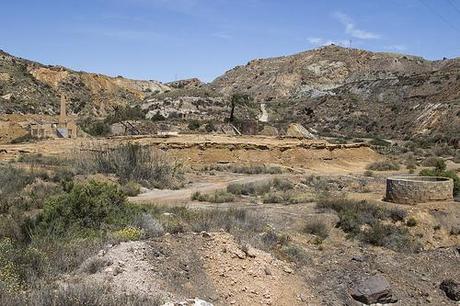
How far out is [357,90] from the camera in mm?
91250

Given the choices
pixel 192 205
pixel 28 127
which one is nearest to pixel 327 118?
pixel 28 127

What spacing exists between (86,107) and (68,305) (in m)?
71.9

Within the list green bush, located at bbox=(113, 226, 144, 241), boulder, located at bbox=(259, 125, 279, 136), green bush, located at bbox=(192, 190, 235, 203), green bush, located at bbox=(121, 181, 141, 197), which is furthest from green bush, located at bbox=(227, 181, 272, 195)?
boulder, located at bbox=(259, 125, 279, 136)

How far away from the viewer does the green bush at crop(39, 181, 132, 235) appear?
38.7 feet

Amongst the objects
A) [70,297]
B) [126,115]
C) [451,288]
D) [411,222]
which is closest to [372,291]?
[451,288]

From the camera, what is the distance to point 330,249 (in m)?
13.8

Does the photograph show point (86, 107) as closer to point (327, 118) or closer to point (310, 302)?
point (327, 118)

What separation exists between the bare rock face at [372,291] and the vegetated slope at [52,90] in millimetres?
55159

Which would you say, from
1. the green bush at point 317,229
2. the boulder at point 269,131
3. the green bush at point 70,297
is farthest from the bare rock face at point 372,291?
the boulder at point 269,131

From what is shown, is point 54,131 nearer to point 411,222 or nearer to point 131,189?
point 131,189

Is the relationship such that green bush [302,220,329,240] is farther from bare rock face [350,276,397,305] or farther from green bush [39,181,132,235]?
green bush [39,181,132,235]

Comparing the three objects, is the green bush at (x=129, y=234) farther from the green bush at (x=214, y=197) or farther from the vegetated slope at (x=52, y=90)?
the vegetated slope at (x=52, y=90)

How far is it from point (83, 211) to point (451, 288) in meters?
7.90

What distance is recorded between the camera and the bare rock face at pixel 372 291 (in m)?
11.1
